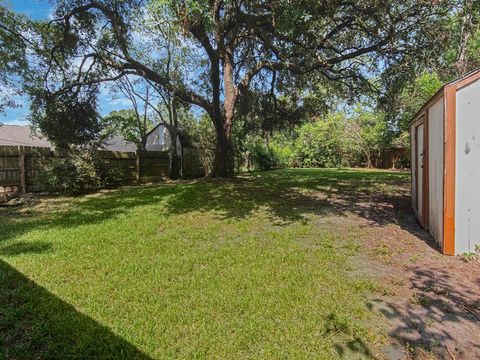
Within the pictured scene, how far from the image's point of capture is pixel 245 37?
881 centimetres

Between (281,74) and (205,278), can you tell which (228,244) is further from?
(281,74)

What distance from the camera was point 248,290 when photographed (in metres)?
3.17

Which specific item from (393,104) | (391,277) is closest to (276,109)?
(393,104)

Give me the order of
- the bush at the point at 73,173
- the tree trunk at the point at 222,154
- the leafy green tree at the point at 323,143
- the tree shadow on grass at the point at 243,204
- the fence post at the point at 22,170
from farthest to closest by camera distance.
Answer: the leafy green tree at the point at 323,143
the tree trunk at the point at 222,154
the fence post at the point at 22,170
the bush at the point at 73,173
the tree shadow on grass at the point at 243,204

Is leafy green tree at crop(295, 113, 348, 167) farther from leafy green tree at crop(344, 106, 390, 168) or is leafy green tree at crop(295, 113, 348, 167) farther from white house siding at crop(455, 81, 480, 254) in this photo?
white house siding at crop(455, 81, 480, 254)

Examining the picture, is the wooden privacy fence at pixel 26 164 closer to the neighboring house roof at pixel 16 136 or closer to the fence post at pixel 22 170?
the fence post at pixel 22 170

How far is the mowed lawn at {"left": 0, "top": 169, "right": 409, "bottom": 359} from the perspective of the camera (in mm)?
2387

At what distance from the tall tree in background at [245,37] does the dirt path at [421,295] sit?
3609mm

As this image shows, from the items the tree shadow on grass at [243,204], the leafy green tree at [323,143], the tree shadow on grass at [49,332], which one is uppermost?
the leafy green tree at [323,143]

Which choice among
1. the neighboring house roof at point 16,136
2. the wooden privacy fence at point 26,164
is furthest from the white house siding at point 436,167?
the neighboring house roof at point 16,136

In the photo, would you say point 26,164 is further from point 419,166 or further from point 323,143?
point 323,143

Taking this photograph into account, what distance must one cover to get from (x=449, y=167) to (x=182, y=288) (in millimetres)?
3574

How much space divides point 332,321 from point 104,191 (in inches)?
353

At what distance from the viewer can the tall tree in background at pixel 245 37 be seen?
521 centimetres
